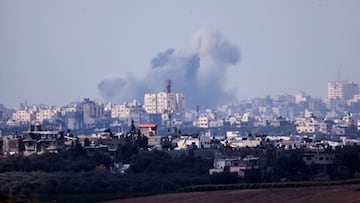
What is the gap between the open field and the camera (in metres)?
37.4

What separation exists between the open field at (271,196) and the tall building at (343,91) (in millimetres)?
124565

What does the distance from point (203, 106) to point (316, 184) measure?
123 metres

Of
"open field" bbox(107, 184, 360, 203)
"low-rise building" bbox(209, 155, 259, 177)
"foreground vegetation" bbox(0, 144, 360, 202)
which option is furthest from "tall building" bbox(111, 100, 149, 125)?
"open field" bbox(107, 184, 360, 203)

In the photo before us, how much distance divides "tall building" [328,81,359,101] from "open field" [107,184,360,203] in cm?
12457

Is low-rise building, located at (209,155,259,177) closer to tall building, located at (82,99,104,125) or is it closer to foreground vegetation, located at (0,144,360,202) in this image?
foreground vegetation, located at (0,144,360,202)

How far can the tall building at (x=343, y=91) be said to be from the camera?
165 meters

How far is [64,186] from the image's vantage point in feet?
137

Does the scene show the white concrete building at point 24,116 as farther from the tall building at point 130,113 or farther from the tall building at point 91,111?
the tall building at point 130,113

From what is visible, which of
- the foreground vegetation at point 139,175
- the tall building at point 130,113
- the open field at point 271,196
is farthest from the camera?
the tall building at point 130,113

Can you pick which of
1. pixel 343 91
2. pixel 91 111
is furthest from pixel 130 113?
pixel 343 91

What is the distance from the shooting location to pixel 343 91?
166 m

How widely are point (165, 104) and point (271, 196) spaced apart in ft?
341

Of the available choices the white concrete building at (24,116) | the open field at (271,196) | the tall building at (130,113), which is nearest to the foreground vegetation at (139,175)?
the open field at (271,196)

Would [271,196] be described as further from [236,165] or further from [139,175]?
[236,165]
